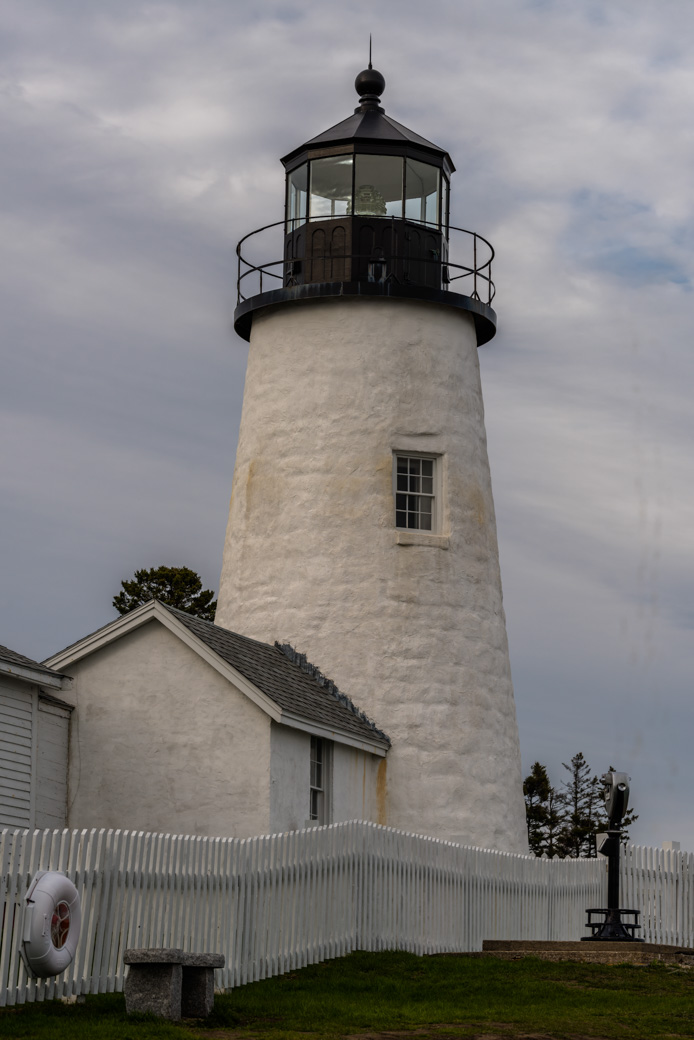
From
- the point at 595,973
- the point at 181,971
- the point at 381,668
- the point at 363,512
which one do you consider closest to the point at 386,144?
the point at 363,512

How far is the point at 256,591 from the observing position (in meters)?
24.5

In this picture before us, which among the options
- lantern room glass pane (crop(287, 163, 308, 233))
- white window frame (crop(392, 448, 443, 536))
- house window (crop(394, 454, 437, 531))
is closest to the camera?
white window frame (crop(392, 448, 443, 536))

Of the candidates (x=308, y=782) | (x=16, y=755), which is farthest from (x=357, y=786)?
(x=16, y=755)

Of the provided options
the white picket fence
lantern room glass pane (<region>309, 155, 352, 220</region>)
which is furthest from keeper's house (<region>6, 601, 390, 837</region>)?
lantern room glass pane (<region>309, 155, 352, 220</region>)

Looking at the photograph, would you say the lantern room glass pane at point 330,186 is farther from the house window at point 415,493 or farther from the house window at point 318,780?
the house window at point 318,780

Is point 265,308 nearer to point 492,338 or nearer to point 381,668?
point 492,338

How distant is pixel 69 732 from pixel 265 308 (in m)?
7.91

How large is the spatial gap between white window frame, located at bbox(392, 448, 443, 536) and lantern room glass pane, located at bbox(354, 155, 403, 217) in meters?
4.01

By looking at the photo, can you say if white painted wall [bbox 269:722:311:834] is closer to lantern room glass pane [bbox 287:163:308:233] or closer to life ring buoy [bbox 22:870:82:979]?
life ring buoy [bbox 22:870:82:979]

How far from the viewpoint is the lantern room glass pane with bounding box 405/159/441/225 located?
2542 centimetres

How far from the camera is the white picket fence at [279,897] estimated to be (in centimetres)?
1436

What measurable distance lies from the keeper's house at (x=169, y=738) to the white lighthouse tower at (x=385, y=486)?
169 cm

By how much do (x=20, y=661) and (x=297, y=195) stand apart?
10.2 meters

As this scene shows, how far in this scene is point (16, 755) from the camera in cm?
1967
